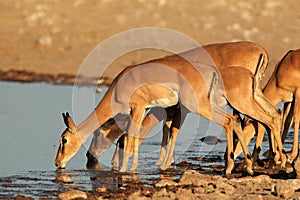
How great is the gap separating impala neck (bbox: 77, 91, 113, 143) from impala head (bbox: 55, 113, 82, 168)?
4.3 inches

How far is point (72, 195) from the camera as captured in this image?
10.2m

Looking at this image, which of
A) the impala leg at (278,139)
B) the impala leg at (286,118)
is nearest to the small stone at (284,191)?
the impala leg at (278,139)

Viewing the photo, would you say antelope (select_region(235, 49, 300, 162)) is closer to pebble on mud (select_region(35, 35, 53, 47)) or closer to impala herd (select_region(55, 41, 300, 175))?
impala herd (select_region(55, 41, 300, 175))

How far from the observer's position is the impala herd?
499 inches

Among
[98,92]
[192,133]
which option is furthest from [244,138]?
[98,92]

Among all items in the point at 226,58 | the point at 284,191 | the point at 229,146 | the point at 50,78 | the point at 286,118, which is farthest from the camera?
the point at 50,78

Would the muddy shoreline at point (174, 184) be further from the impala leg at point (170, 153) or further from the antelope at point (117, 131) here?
the antelope at point (117, 131)

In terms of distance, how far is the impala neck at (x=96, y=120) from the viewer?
538 inches

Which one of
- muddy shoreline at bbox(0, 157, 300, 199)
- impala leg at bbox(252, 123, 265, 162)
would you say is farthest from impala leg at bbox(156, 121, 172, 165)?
impala leg at bbox(252, 123, 265, 162)

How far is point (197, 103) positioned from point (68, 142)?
213 centimetres

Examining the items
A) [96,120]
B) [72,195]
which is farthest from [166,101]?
[72,195]

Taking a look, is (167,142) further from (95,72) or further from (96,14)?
(96,14)

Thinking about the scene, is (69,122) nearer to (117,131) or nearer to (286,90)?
(117,131)

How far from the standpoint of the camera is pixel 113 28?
32.8 metres
